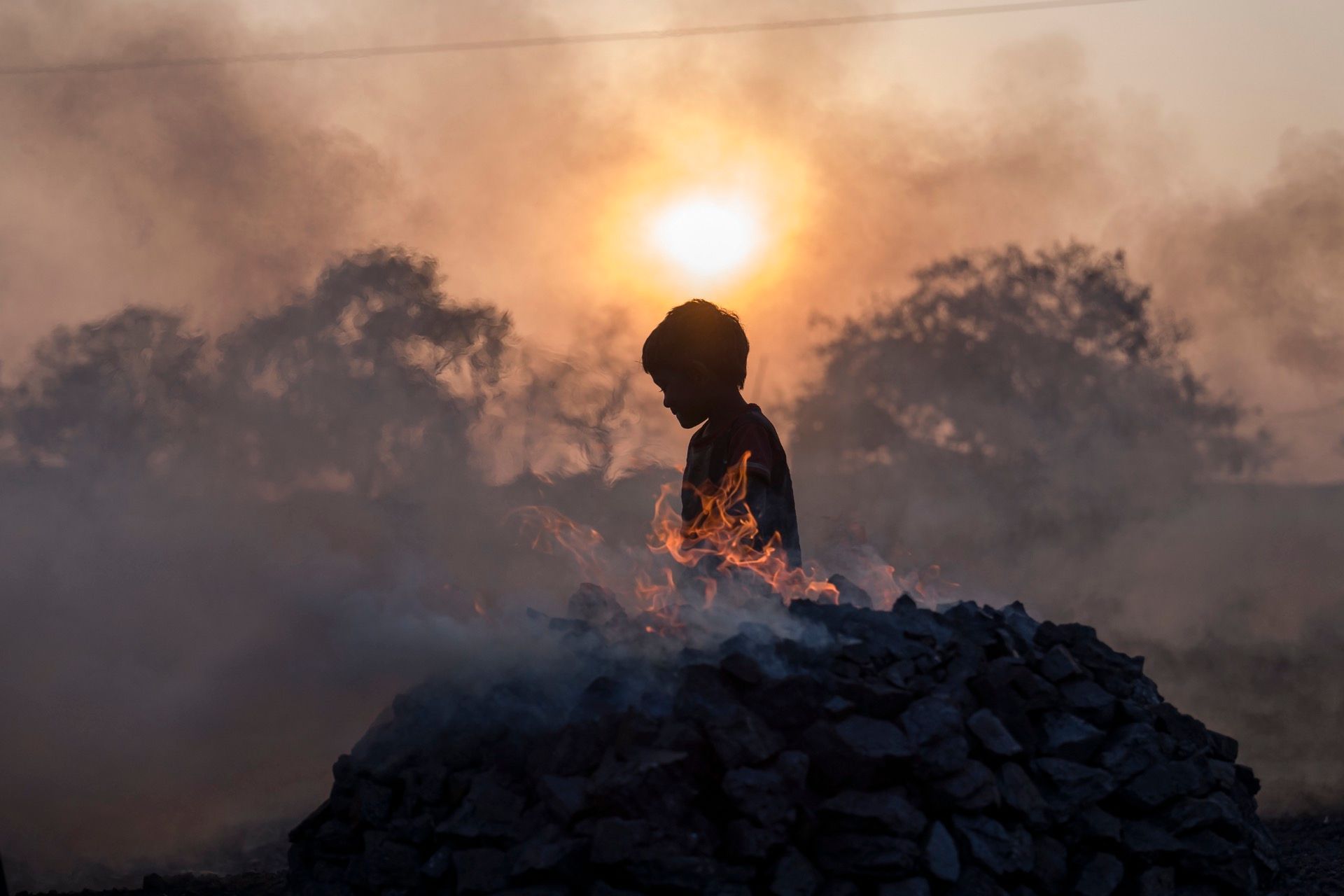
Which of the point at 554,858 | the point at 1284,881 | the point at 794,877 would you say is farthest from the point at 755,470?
the point at 1284,881

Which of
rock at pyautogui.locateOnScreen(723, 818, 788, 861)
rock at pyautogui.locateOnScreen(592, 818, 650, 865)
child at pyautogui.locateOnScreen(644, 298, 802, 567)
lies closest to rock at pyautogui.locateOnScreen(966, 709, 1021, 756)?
rock at pyautogui.locateOnScreen(723, 818, 788, 861)

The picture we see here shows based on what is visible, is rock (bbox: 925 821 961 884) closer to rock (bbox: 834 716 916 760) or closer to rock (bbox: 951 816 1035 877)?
rock (bbox: 951 816 1035 877)

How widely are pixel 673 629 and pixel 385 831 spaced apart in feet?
8.21

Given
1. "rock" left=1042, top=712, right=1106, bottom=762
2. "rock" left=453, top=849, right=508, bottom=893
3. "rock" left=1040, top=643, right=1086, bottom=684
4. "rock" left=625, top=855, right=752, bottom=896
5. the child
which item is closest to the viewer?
"rock" left=625, top=855, right=752, bottom=896

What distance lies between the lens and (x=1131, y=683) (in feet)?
28.7

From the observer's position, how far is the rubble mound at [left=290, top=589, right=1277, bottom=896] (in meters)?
6.70

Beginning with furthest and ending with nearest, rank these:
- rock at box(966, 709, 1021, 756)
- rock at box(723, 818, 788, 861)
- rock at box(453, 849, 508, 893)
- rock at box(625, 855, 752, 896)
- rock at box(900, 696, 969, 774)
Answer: rock at box(966, 709, 1021, 756) → rock at box(900, 696, 969, 774) → rock at box(453, 849, 508, 893) → rock at box(723, 818, 788, 861) → rock at box(625, 855, 752, 896)

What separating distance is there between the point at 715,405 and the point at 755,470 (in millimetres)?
842

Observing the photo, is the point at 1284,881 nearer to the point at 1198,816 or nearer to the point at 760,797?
the point at 1198,816

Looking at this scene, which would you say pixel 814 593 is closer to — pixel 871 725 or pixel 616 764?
pixel 871 725

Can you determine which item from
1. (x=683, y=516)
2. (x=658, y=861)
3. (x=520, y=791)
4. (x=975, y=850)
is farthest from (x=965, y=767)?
(x=683, y=516)

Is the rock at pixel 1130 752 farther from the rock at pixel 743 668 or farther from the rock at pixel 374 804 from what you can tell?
the rock at pixel 374 804

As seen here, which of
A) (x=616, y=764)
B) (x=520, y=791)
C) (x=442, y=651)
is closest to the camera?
Result: (x=616, y=764)

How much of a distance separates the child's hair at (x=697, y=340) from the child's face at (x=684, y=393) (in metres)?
0.09
